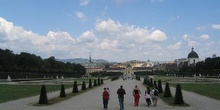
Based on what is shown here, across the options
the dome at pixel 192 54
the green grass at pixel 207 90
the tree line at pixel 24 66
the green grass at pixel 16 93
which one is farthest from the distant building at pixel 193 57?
the green grass at pixel 16 93

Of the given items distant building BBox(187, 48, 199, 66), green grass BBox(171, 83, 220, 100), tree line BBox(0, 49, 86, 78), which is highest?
distant building BBox(187, 48, 199, 66)

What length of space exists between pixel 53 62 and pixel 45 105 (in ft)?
380

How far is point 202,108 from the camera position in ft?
65.0

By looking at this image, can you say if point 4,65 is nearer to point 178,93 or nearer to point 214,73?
point 214,73

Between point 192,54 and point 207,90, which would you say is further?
point 192,54

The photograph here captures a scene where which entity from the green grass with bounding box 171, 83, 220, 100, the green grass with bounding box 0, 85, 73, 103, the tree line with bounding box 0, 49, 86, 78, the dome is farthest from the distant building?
the green grass with bounding box 0, 85, 73, 103

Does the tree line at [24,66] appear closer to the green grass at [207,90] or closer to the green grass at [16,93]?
the green grass at [16,93]

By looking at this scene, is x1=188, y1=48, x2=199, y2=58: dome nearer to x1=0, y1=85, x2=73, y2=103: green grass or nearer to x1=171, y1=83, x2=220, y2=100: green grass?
x1=171, y1=83, x2=220, y2=100: green grass

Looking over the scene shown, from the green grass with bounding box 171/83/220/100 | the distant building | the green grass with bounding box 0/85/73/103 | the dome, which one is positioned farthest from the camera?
the dome

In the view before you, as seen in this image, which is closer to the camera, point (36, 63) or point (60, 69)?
point (36, 63)

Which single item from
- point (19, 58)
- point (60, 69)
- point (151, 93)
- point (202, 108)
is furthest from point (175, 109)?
point (60, 69)

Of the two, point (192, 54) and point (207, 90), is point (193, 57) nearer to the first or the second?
point (192, 54)

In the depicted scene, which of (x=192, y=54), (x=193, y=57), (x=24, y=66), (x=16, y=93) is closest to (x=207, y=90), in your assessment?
(x=16, y=93)

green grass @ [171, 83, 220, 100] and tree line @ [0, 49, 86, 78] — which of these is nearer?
green grass @ [171, 83, 220, 100]
